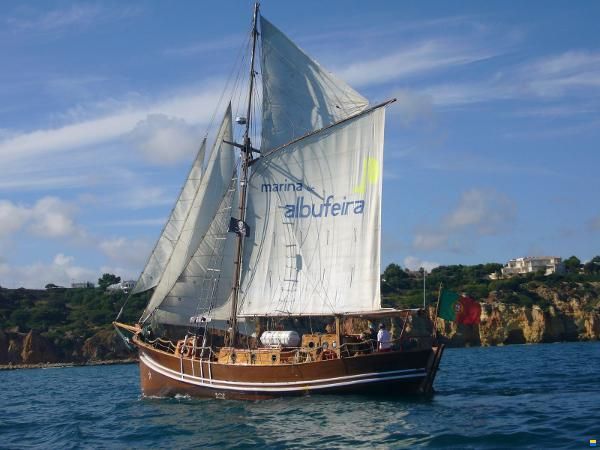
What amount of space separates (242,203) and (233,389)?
413 inches

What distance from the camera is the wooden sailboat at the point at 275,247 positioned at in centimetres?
3881

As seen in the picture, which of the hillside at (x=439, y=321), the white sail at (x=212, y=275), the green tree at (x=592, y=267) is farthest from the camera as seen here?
the green tree at (x=592, y=267)

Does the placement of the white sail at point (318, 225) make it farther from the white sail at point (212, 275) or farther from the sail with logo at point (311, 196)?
the white sail at point (212, 275)

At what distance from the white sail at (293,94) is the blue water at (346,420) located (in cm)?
1495

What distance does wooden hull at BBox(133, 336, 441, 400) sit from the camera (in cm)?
3484

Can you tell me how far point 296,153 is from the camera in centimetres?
4222

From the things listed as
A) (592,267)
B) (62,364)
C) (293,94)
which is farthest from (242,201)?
(592,267)

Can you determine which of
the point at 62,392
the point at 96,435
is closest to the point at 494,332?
the point at 62,392

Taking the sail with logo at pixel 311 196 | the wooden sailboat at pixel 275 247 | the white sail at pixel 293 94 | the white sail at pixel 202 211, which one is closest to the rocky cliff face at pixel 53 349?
the wooden sailboat at pixel 275 247

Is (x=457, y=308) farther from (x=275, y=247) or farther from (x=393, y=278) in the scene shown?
(x=393, y=278)

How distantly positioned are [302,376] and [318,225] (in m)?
8.43

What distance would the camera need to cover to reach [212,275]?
43719 mm

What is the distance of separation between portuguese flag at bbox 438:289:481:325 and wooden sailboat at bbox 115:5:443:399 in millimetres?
2186

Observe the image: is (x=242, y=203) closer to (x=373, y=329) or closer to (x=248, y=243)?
(x=248, y=243)
